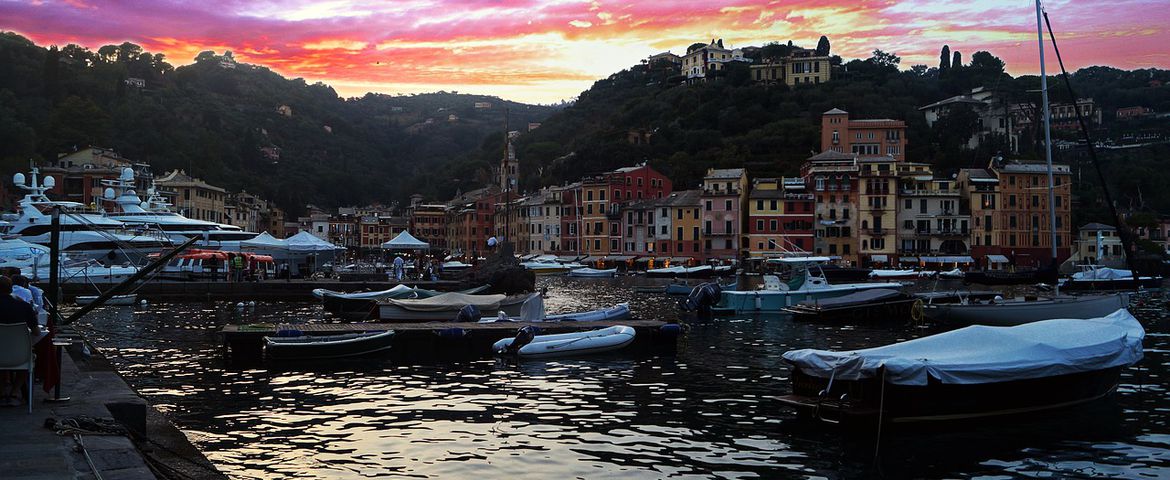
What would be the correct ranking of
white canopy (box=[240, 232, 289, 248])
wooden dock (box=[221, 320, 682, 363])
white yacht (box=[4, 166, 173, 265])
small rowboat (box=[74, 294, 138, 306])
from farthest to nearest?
white canopy (box=[240, 232, 289, 248]), white yacht (box=[4, 166, 173, 265]), small rowboat (box=[74, 294, 138, 306]), wooden dock (box=[221, 320, 682, 363])

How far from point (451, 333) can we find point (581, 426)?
1116cm

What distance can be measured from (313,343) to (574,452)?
1287 cm

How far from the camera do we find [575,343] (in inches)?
1062

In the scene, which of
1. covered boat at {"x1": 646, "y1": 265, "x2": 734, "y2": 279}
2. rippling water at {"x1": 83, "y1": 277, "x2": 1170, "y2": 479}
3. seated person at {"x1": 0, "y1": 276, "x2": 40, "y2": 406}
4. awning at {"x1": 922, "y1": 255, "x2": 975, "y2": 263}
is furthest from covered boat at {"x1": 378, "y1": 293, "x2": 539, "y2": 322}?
awning at {"x1": 922, "y1": 255, "x2": 975, "y2": 263}

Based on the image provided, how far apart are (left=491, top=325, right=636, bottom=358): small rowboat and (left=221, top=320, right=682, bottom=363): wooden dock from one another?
734 mm

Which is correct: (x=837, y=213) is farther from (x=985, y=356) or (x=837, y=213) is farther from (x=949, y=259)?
(x=985, y=356)

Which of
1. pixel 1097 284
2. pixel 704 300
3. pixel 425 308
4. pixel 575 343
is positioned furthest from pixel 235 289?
pixel 1097 284

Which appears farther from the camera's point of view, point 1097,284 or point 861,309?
point 1097,284

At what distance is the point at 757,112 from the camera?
138375 millimetres

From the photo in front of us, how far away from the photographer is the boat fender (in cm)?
2744

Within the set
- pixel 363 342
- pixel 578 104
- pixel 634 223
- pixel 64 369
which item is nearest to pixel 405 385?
pixel 363 342

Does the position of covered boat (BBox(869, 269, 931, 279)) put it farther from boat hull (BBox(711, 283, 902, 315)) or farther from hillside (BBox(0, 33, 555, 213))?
hillside (BBox(0, 33, 555, 213))

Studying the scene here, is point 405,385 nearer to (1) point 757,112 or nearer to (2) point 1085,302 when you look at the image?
(2) point 1085,302

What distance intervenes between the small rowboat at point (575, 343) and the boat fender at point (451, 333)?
1.06 metres
